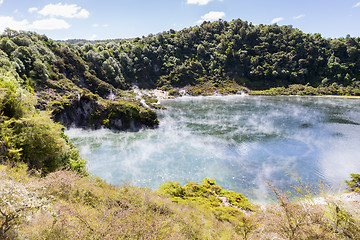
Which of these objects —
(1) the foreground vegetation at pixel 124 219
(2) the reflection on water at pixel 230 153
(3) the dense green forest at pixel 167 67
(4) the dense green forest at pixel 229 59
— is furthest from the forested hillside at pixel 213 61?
(1) the foreground vegetation at pixel 124 219

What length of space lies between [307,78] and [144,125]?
4833 inches

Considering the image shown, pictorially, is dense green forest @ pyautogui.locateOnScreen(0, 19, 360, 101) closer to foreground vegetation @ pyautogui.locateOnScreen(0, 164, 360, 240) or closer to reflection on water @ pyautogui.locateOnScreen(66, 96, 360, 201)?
reflection on water @ pyautogui.locateOnScreen(66, 96, 360, 201)

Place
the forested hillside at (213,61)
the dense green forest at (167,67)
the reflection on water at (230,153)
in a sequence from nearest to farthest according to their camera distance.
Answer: the reflection on water at (230,153) → the dense green forest at (167,67) → the forested hillside at (213,61)

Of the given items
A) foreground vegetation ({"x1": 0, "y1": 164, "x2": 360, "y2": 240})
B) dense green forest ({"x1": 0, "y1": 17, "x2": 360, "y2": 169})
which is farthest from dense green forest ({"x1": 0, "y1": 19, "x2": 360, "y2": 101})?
foreground vegetation ({"x1": 0, "y1": 164, "x2": 360, "y2": 240})

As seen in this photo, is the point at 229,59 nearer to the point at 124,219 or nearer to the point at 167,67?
the point at 167,67

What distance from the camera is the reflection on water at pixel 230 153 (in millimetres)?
22844

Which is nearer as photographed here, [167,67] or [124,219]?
[124,219]

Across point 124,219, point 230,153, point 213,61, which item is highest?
point 213,61

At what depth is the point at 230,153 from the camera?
29312 mm

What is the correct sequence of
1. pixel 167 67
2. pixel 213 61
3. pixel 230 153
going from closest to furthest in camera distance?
pixel 230 153
pixel 167 67
pixel 213 61

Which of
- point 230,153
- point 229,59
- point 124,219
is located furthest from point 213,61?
point 124,219

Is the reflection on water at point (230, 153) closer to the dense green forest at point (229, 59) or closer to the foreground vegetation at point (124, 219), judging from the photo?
the foreground vegetation at point (124, 219)

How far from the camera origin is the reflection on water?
22.8m

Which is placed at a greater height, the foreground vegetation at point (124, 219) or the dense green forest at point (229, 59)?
the dense green forest at point (229, 59)
